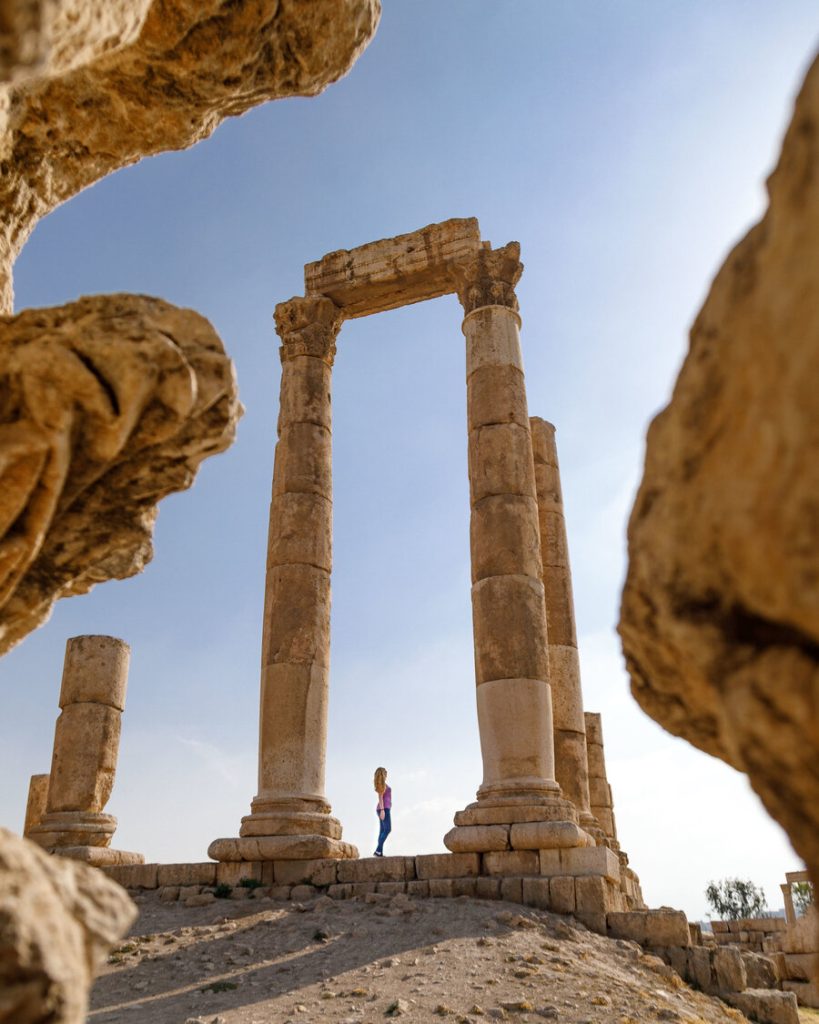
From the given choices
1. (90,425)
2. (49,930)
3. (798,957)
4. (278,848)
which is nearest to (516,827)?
(278,848)

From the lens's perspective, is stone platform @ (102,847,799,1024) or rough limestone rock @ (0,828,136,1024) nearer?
rough limestone rock @ (0,828,136,1024)

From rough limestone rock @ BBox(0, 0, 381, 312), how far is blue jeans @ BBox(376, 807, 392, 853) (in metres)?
13.4

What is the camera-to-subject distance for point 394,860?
1123 cm

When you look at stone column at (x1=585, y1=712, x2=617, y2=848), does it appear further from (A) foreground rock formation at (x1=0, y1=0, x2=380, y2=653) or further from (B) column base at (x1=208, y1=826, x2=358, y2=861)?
(A) foreground rock formation at (x1=0, y1=0, x2=380, y2=653)

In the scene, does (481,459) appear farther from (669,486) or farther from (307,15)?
(669,486)

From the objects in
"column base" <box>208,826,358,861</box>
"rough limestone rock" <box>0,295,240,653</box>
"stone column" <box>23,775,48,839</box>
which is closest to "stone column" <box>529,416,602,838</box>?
"column base" <box>208,826,358,861</box>

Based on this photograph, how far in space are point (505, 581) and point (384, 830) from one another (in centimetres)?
543

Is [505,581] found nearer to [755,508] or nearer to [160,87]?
[160,87]

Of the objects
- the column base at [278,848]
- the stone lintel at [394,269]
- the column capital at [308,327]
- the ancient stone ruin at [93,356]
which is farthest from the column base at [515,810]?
the ancient stone ruin at [93,356]

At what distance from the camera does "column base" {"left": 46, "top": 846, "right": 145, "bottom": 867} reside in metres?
13.7

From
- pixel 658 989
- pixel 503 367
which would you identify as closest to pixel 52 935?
pixel 658 989

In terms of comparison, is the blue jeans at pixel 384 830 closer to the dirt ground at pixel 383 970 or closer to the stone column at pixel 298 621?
the stone column at pixel 298 621

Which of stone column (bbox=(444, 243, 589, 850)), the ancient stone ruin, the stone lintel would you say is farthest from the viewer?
the stone lintel

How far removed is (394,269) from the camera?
51.4 ft
